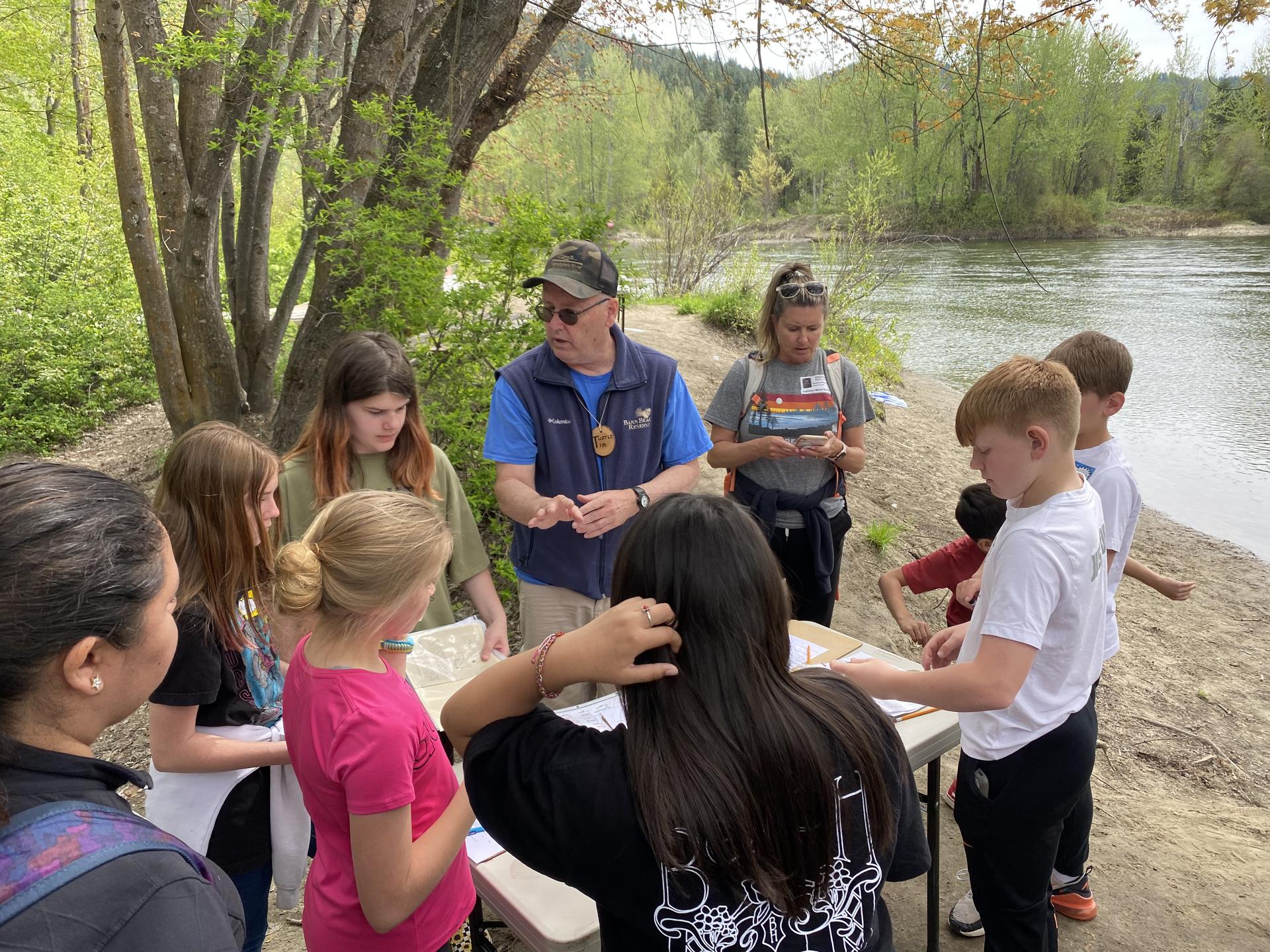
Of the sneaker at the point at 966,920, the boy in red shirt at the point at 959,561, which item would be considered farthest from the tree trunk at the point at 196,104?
the sneaker at the point at 966,920

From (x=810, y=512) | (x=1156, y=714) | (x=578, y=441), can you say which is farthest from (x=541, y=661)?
(x=1156, y=714)

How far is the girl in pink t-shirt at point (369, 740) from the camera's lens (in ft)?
4.20

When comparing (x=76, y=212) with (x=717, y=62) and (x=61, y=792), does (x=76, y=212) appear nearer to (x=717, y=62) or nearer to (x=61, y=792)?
(x=717, y=62)

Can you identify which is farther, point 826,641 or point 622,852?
point 826,641

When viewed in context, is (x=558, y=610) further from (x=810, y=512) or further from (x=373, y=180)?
(x=373, y=180)

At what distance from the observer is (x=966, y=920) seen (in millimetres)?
2547

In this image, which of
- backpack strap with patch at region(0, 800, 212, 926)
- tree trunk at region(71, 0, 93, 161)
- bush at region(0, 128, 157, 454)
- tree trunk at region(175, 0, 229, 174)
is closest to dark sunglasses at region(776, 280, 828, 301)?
backpack strap with patch at region(0, 800, 212, 926)

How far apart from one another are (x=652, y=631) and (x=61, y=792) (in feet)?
2.18

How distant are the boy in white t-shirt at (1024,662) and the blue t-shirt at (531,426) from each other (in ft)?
3.39

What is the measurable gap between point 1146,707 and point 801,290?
349 cm

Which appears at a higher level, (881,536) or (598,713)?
(598,713)

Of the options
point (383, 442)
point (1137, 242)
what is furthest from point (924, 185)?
point (383, 442)

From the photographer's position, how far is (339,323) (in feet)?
14.5

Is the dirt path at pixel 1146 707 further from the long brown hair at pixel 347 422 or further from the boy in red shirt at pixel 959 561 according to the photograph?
the long brown hair at pixel 347 422
